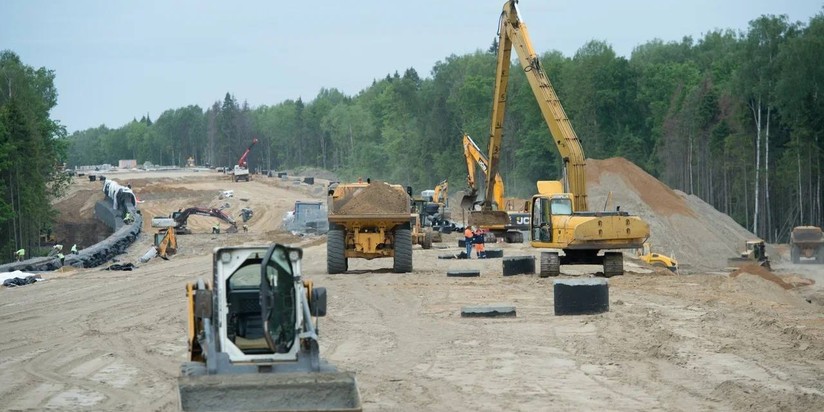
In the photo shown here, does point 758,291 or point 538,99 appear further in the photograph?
point 538,99

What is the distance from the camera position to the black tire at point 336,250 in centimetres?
3145

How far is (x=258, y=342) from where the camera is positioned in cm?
1249

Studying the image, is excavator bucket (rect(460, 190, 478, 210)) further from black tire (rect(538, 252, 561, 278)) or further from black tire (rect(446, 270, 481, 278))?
black tire (rect(538, 252, 561, 278))

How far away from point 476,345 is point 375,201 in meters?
14.4

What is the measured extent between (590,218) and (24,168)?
158ft

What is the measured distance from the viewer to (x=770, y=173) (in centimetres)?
7700

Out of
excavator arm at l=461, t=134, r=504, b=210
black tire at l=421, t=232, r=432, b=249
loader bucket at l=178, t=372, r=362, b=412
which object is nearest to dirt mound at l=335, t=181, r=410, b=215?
black tire at l=421, t=232, r=432, b=249

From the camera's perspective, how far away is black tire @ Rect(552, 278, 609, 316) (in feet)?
68.8

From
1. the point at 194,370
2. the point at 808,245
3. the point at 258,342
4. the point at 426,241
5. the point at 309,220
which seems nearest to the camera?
the point at 194,370

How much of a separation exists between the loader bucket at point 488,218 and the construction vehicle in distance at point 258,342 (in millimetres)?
35134

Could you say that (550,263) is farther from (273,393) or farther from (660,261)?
(273,393)

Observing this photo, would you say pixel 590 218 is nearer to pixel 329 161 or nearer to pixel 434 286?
pixel 434 286

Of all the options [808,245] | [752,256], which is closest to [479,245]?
[752,256]

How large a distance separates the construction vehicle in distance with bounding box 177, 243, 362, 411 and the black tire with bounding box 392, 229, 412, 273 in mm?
18911
